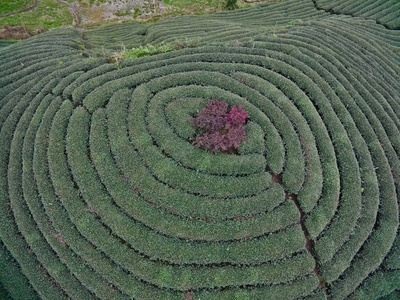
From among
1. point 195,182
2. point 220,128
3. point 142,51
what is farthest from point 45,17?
point 195,182

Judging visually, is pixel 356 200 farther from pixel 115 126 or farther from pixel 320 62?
pixel 115 126

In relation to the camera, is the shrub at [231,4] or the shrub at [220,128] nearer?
the shrub at [220,128]

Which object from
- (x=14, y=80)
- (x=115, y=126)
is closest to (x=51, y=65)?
(x=14, y=80)

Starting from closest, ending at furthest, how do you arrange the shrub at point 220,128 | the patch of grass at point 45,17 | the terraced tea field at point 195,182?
the terraced tea field at point 195,182 → the shrub at point 220,128 → the patch of grass at point 45,17

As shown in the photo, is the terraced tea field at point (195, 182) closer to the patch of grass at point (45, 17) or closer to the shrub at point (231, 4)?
the patch of grass at point (45, 17)

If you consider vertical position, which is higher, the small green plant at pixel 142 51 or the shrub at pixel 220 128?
the small green plant at pixel 142 51

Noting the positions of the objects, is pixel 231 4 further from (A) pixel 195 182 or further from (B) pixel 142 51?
(A) pixel 195 182

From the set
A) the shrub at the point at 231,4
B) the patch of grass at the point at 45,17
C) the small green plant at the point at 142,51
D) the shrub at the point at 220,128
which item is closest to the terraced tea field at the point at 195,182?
the shrub at the point at 220,128

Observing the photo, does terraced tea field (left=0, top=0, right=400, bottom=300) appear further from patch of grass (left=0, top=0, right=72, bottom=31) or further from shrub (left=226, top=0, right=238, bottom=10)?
shrub (left=226, top=0, right=238, bottom=10)
